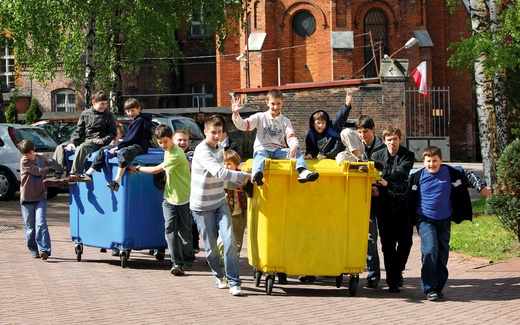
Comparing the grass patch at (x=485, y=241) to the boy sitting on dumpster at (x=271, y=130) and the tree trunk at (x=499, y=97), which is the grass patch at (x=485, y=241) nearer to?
the tree trunk at (x=499, y=97)

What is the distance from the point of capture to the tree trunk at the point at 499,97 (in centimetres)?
1819

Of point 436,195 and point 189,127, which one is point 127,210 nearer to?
point 436,195

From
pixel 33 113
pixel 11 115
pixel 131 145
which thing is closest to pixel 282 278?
pixel 131 145

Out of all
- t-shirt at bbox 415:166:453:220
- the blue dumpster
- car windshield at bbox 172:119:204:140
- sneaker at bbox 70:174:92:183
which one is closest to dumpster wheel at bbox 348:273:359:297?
t-shirt at bbox 415:166:453:220

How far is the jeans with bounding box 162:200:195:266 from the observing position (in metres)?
11.0

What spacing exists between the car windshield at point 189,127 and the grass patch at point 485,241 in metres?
9.09

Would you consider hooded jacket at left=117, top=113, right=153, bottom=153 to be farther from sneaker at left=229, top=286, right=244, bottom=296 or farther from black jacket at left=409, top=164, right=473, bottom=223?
black jacket at left=409, top=164, right=473, bottom=223

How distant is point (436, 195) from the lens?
9875 millimetres

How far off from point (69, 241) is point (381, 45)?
27.3 metres

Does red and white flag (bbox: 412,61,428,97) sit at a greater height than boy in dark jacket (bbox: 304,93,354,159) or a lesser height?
greater

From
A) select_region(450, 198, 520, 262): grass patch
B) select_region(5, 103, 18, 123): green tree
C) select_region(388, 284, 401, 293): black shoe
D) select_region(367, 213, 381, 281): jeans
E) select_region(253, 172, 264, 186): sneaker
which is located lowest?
select_region(388, 284, 401, 293): black shoe

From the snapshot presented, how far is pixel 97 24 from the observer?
90.9 feet

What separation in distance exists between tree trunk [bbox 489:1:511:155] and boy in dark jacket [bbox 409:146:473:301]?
8745mm

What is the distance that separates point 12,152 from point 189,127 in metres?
4.72
